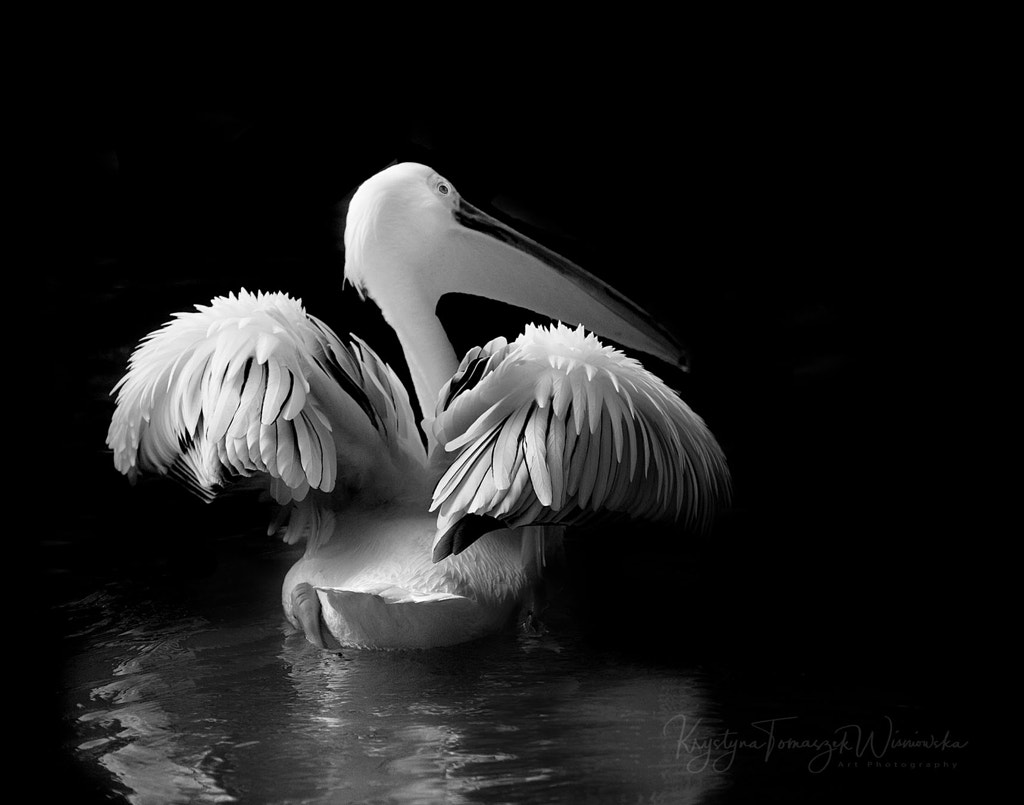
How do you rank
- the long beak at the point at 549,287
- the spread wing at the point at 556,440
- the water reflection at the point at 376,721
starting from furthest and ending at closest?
the long beak at the point at 549,287 → the spread wing at the point at 556,440 → the water reflection at the point at 376,721

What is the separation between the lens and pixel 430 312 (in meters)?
3.41

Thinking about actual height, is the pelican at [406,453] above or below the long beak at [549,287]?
below

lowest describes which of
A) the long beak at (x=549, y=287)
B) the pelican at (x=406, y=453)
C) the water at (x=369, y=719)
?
the water at (x=369, y=719)

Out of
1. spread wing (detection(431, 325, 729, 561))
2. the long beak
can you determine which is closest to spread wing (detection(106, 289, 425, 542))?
spread wing (detection(431, 325, 729, 561))

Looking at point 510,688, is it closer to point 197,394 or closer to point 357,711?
point 357,711

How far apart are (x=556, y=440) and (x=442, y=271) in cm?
91

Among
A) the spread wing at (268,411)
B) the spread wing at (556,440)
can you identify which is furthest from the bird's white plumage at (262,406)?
the spread wing at (556,440)

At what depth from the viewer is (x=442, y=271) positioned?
3494 millimetres

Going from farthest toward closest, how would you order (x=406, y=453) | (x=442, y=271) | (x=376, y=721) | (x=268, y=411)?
(x=442, y=271) → (x=406, y=453) → (x=268, y=411) → (x=376, y=721)

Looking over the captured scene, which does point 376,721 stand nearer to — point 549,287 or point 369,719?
point 369,719

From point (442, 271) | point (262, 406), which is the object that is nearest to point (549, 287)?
point (442, 271)

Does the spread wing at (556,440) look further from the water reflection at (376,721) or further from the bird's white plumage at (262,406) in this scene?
the water reflection at (376,721)

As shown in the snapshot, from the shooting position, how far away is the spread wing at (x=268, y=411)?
2742 mm

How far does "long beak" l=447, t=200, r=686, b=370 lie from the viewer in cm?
355
